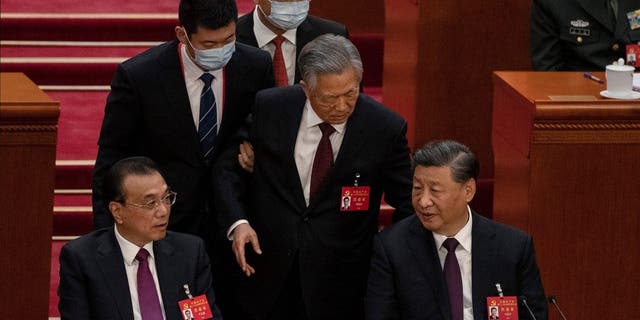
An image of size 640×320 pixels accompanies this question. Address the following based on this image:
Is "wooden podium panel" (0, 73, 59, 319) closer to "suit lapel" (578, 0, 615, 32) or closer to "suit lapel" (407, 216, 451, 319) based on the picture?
"suit lapel" (407, 216, 451, 319)

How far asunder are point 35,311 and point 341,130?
949mm

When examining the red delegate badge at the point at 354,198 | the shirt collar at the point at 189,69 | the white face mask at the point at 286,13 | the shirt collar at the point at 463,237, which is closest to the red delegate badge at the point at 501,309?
the shirt collar at the point at 463,237

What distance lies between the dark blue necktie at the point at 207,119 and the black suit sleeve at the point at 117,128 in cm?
17

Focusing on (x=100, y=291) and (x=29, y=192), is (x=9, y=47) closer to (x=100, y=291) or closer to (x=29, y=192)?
(x=29, y=192)

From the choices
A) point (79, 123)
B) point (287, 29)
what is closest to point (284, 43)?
point (287, 29)

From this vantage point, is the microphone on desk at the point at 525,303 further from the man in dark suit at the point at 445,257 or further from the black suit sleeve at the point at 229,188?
the black suit sleeve at the point at 229,188

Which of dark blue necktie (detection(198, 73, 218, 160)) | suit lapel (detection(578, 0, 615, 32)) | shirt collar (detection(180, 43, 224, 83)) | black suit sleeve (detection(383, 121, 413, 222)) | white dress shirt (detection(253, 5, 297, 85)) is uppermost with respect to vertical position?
suit lapel (detection(578, 0, 615, 32))

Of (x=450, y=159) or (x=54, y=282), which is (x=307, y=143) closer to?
(x=450, y=159)

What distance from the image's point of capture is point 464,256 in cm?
348

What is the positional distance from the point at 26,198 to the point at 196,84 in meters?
0.54

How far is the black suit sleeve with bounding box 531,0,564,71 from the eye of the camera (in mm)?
4398

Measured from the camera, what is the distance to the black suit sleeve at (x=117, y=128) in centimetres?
362

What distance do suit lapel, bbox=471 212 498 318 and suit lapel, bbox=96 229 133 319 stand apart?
2.80 feet

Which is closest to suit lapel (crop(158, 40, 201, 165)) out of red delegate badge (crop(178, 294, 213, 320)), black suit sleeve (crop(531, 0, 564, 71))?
red delegate badge (crop(178, 294, 213, 320))
